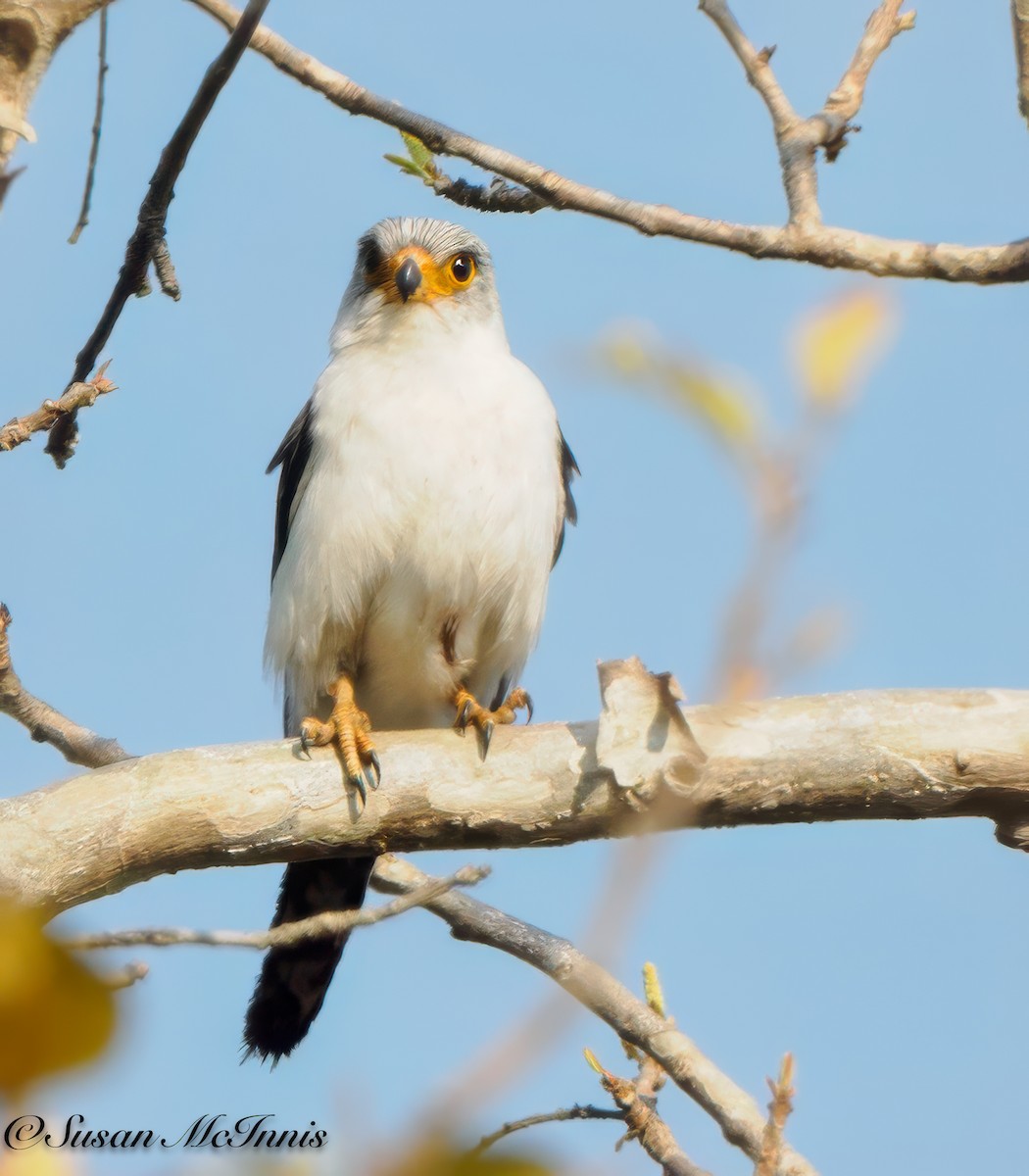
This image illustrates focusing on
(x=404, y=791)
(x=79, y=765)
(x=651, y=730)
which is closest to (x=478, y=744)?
(x=404, y=791)

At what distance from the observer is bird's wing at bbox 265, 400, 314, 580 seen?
18.3ft

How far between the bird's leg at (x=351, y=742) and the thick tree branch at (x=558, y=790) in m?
0.06

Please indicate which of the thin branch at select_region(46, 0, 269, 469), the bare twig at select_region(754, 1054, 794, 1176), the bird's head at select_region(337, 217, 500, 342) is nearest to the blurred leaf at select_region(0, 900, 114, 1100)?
the bare twig at select_region(754, 1054, 794, 1176)

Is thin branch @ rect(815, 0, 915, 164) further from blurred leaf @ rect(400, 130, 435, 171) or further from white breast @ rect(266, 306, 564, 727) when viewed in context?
white breast @ rect(266, 306, 564, 727)

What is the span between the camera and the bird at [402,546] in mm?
5145

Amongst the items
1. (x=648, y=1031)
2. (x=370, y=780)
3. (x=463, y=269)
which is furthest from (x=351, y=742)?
(x=463, y=269)

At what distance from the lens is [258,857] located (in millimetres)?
4066

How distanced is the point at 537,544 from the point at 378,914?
10.8ft

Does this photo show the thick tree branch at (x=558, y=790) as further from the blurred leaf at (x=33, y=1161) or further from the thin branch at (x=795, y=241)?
the blurred leaf at (x=33, y=1161)

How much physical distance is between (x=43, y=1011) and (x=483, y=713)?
3905 millimetres

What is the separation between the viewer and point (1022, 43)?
381 centimetres

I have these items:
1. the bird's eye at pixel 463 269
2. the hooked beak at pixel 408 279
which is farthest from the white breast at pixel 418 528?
Answer: the bird's eye at pixel 463 269

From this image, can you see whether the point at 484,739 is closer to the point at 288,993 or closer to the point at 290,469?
the point at 288,993

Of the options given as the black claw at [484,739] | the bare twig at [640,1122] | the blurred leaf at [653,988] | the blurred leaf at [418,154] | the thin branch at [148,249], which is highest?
the blurred leaf at [418,154]
